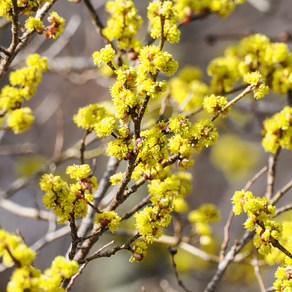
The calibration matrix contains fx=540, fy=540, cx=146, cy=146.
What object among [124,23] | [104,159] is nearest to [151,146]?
[124,23]

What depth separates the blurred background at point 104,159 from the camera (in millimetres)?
4309

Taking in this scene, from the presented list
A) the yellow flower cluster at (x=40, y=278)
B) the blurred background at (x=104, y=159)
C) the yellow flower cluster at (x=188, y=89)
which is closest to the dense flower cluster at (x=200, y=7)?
the blurred background at (x=104, y=159)

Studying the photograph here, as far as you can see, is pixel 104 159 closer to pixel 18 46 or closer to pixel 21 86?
pixel 21 86

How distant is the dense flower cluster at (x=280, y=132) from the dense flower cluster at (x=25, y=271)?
1.37 metres

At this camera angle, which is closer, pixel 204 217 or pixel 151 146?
pixel 151 146

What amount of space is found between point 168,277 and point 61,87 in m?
4.32

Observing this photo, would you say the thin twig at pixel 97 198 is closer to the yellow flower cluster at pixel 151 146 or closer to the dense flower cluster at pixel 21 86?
the dense flower cluster at pixel 21 86

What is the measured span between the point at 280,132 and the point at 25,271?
4.96 feet

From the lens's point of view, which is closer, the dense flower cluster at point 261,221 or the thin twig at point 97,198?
the dense flower cluster at point 261,221

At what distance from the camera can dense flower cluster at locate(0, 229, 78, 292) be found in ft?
4.99

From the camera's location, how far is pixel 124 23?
2584mm

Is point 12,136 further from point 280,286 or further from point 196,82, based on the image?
point 280,286

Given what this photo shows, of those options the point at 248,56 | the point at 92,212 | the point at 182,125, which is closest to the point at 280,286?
the point at 182,125

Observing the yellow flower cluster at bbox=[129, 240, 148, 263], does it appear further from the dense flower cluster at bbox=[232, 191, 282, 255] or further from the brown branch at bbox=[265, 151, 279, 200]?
the brown branch at bbox=[265, 151, 279, 200]
